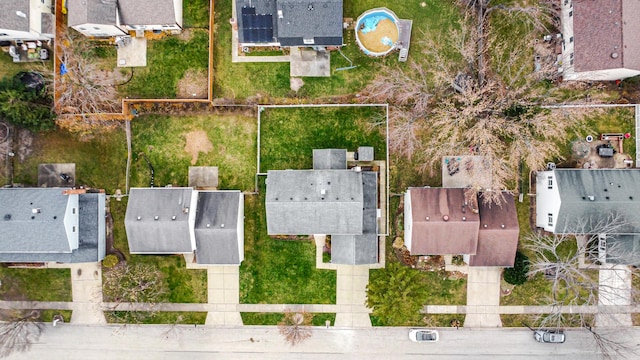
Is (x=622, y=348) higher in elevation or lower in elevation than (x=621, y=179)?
lower

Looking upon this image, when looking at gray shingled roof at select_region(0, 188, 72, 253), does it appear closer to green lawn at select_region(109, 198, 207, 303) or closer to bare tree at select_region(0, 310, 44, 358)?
green lawn at select_region(109, 198, 207, 303)

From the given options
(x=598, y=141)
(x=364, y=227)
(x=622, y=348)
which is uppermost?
(x=598, y=141)

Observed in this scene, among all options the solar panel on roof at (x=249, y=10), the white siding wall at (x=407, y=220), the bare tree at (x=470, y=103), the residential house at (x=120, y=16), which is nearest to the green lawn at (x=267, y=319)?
the white siding wall at (x=407, y=220)

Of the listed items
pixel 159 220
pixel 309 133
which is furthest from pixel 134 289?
pixel 309 133

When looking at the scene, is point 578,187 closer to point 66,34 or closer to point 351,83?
point 351,83

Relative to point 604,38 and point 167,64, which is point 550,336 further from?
point 167,64

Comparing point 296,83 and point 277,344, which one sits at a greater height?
point 296,83

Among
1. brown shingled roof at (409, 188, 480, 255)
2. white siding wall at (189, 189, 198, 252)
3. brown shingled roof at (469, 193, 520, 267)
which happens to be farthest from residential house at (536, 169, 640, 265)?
white siding wall at (189, 189, 198, 252)

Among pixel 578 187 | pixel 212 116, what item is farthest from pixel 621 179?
pixel 212 116
